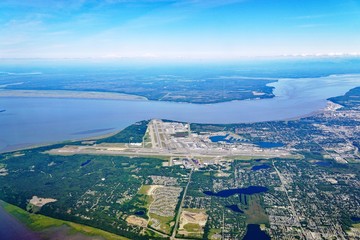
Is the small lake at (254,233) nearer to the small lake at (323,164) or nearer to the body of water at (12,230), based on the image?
the body of water at (12,230)

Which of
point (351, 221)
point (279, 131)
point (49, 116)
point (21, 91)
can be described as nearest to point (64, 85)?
point (21, 91)

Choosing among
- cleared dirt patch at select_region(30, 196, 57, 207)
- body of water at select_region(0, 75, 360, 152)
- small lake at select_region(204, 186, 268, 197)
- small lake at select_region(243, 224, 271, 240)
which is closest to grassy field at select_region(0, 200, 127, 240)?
cleared dirt patch at select_region(30, 196, 57, 207)

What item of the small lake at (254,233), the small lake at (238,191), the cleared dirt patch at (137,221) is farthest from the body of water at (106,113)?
the small lake at (254,233)

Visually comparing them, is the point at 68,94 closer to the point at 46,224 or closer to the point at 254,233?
the point at 46,224

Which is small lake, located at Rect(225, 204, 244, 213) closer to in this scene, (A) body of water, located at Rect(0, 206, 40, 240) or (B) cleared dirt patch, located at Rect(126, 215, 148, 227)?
(B) cleared dirt patch, located at Rect(126, 215, 148, 227)

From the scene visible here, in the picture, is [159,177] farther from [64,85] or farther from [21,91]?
[64,85]

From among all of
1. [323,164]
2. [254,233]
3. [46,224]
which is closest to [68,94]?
[46,224]
